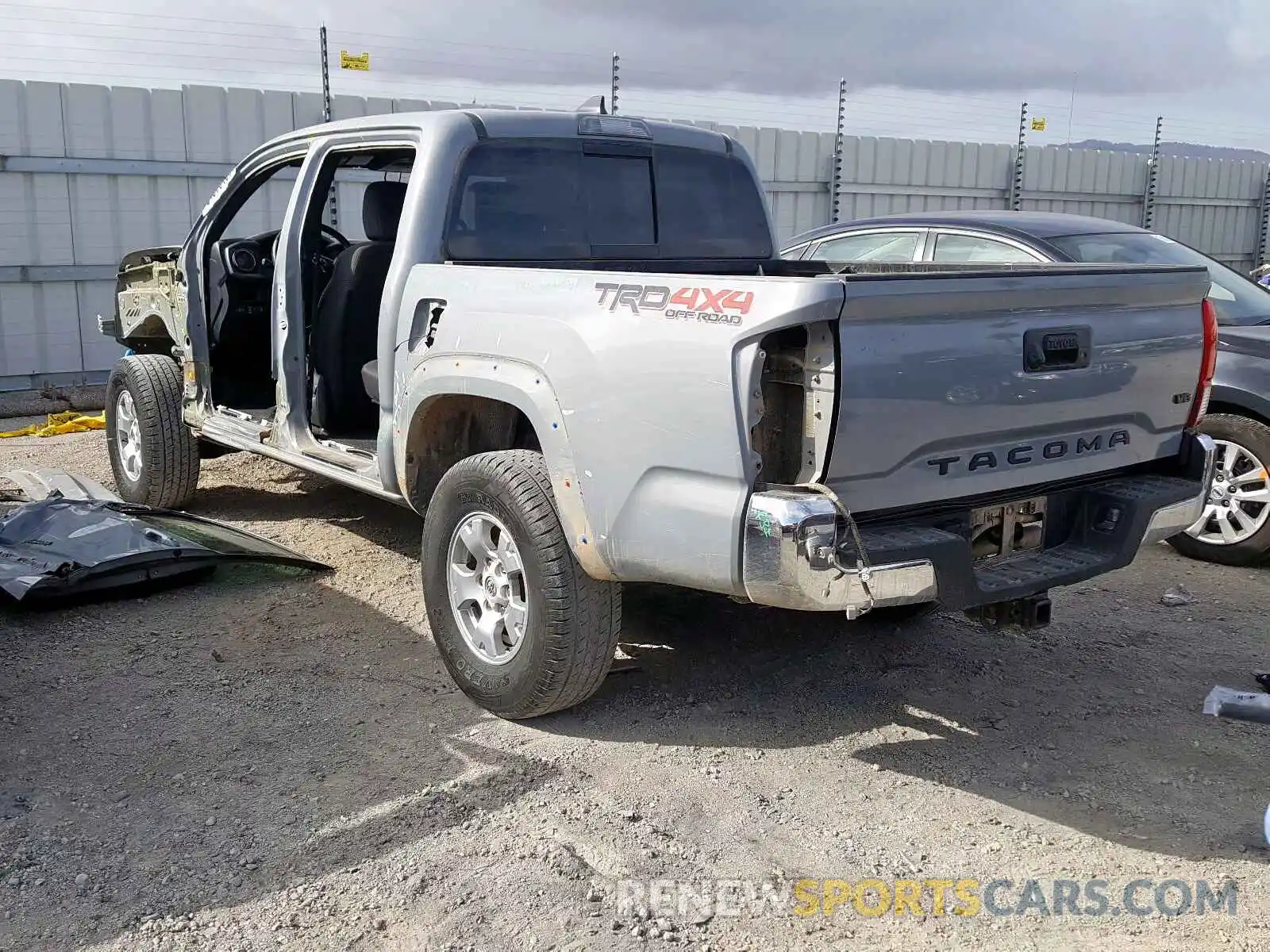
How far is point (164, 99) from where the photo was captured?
1041cm

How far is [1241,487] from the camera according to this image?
589 centimetres

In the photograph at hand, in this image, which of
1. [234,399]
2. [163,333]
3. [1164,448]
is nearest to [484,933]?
[1164,448]

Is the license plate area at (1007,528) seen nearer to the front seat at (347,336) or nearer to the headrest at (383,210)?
the headrest at (383,210)

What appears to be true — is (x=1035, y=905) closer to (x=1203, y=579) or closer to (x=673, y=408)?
(x=673, y=408)

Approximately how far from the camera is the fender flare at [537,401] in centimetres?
348

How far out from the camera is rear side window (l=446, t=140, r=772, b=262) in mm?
4477

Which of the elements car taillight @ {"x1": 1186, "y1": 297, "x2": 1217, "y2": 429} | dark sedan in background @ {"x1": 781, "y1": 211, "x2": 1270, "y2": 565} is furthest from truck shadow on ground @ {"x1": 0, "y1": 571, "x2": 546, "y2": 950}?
dark sedan in background @ {"x1": 781, "y1": 211, "x2": 1270, "y2": 565}

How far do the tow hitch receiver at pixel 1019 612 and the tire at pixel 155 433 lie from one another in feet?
14.6

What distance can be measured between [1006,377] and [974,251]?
3604mm

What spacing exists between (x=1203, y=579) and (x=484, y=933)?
173 inches

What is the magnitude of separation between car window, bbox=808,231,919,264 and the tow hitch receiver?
358cm

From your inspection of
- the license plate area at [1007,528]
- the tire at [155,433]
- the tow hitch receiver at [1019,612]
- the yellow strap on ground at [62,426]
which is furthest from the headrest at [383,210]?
the yellow strap on ground at [62,426]

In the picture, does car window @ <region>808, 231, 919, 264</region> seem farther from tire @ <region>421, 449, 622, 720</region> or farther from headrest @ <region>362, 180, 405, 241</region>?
tire @ <region>421, 449, 622, 720</region>

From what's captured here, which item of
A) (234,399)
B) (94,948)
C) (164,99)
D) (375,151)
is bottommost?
(94,948)
